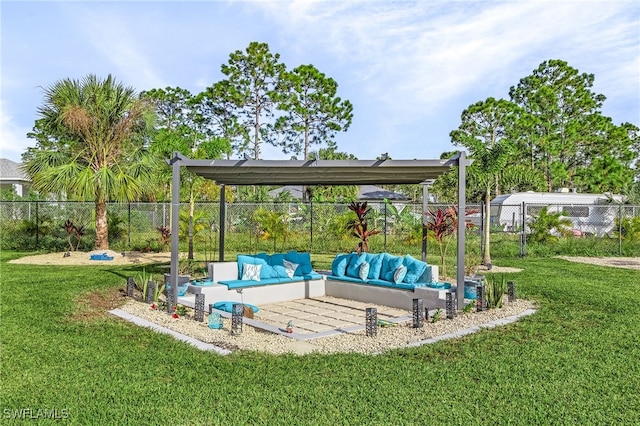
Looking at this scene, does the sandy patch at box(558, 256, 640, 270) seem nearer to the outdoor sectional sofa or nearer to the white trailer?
the white trailer

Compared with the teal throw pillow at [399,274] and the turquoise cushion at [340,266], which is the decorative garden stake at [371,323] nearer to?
the teal throw pillow at [399,274]

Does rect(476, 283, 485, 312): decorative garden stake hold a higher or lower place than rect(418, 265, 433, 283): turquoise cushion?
lower

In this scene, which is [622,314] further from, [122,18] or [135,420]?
[122,18]

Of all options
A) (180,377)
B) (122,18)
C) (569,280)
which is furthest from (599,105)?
(180,377)

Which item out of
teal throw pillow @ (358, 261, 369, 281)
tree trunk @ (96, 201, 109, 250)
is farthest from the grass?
tree trunk @ (96, 201, 109, 250)

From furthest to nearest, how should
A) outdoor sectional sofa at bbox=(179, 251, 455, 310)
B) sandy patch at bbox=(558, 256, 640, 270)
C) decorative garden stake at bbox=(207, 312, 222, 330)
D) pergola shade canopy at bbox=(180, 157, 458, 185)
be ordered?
sandy patch at bbox=(558, 256, 640, 270) → outdoor sectional sofa at bbox=(179, 251, 455, 310) → pergola shade canopy at bbox=(180, 157, 458, 185) → decorative garden stake at bbox=(207, 312, 222, 330)

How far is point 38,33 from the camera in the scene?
28.1ft

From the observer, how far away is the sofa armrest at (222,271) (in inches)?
365

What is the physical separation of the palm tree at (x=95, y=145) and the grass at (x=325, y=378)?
751 cm

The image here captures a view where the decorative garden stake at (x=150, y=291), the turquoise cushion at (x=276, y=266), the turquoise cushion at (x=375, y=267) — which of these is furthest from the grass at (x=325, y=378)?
the turquoise cushion at (x=276, y=266)

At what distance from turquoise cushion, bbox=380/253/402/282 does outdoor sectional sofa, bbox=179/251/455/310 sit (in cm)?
2

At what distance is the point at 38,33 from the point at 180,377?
7.29m
